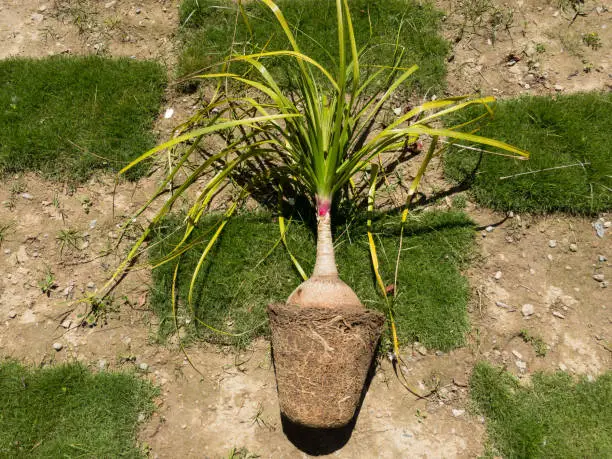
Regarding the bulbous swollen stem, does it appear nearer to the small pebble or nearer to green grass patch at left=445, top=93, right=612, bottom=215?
green grass patch at left=445, top=93, right=612, bottom=215

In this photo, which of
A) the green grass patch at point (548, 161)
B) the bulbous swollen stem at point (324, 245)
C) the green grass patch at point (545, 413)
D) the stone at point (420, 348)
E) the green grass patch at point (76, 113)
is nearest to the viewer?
the bulbous swollen stem at point (324, 245)

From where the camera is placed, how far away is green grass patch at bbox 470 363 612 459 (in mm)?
2422

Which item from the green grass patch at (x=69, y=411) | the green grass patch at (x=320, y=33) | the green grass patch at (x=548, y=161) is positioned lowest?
the green grass patch at (x=69, y=411)

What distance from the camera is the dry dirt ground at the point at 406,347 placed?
250 cm

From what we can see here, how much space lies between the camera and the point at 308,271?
266cm

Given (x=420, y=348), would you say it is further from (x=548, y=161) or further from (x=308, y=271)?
(x=548, y=161)

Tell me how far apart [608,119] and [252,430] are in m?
2.99

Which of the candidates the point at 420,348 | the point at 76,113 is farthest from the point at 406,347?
the point at 76,113

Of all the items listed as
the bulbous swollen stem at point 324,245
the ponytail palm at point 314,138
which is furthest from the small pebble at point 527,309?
the bulbous swollen stem at point 324,245

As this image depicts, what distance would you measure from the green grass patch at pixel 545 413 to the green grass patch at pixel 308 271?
1.18 feet

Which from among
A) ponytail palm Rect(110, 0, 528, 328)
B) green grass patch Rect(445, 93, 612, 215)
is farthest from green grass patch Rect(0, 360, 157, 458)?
green grass patch Rect(445, 93, 612, 215)

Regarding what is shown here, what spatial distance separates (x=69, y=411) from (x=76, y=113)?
6.33ft

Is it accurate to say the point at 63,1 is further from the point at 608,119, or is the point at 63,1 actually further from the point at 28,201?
the point at 608,119

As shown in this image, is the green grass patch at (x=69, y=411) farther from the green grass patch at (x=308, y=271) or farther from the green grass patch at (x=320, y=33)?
the green grass patch at (x=320, y=33)
